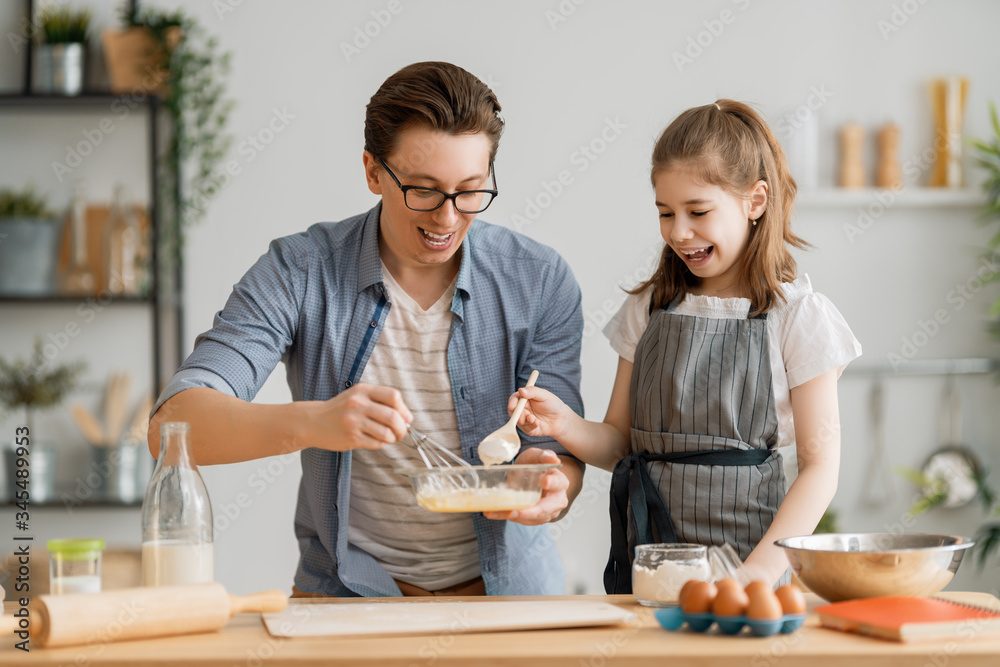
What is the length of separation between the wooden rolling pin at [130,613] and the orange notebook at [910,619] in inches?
29.7

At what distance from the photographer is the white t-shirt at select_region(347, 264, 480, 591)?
5.66ft

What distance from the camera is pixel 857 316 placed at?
329cm

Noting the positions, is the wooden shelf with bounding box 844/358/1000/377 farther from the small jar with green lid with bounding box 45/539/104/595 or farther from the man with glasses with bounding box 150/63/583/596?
the small jar with green lid with bounding box 45/539/104/595

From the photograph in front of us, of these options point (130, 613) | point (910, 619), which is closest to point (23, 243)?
point (130, 613)

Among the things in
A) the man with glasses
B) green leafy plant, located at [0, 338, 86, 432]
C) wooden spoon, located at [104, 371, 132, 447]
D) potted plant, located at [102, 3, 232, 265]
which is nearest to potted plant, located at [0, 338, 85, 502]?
green leafy plant, located at [0, 338, 86, 432]

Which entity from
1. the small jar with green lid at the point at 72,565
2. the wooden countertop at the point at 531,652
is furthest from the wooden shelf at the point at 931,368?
the small jar with green lid at the point at 72,565

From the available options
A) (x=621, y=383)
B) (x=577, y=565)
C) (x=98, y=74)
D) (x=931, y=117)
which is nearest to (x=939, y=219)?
(x=931, y=117)

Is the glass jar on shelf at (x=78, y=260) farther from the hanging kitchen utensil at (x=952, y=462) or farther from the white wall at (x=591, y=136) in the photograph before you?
the hanging kitchen utensil at (x=952, y=462)

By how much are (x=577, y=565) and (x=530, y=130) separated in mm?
1559

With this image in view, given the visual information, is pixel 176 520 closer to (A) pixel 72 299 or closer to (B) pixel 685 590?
(B) pixel 685 590

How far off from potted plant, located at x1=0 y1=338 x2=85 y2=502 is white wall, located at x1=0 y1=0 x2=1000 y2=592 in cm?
9

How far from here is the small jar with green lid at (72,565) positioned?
1.15 metres

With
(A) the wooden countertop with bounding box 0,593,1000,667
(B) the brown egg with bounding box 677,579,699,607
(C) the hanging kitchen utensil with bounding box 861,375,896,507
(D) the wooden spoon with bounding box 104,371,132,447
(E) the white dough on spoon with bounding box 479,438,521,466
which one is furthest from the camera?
(C) the hanging kitchen utensil with bounding box 861,375,896,507

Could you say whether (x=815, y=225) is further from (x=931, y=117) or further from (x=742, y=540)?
(x=742, y=540)
